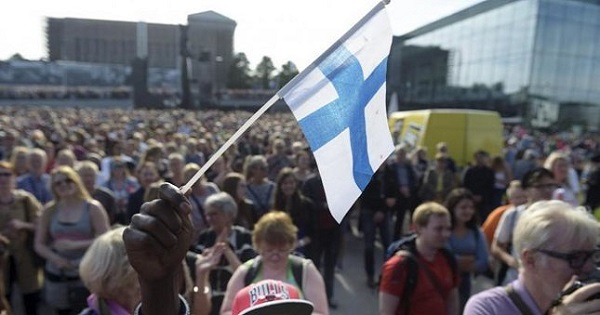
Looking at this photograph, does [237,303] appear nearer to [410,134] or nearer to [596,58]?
[410,134]

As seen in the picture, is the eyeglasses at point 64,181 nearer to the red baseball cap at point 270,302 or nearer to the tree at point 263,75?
the red baseball cap at point 270,302

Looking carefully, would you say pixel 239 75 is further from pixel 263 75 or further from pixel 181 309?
pixel 181 309

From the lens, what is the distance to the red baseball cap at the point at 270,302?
1.56 meters

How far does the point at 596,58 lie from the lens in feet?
117

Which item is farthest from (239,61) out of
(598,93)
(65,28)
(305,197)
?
(305,197)

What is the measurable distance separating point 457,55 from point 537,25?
37.5ft

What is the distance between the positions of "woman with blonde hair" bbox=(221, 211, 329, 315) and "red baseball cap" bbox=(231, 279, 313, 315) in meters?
0.81

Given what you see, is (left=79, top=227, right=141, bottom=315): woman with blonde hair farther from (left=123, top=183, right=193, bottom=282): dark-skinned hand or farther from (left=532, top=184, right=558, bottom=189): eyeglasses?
(left=532, top=184, right=558, bottom=189): eyeglasses

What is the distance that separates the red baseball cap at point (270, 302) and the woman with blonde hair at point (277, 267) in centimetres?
81

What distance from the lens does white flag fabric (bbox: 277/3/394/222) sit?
156 centimetres

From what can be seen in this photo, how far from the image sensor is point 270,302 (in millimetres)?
→ 1585

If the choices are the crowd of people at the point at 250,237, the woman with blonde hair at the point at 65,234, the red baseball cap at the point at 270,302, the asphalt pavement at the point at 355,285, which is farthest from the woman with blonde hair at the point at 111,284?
the asphalt pavement at the point at 355,285

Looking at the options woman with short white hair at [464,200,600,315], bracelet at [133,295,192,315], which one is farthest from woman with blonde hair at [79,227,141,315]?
woman with short white hair at [464,200,600,315]

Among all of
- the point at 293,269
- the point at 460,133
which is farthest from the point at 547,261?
the point at 460,133
